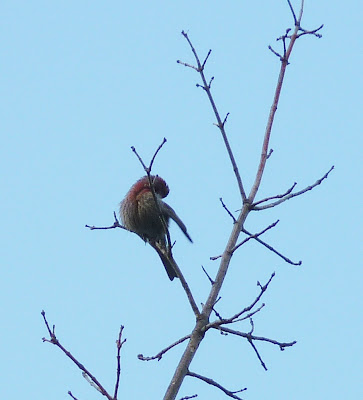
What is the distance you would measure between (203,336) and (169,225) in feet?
12.8

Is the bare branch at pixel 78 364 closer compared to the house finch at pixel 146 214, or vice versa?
the bare branch at pixel 78 364

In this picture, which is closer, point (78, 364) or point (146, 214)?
point (78, 364)

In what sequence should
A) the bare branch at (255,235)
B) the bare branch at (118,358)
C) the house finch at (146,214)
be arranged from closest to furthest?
1. the bare branch at (118,358)
2. the bare branch at (255,235)
3. the house finch at (146,214)

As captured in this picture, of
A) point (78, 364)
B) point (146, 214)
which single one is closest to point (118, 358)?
point (78, 364)

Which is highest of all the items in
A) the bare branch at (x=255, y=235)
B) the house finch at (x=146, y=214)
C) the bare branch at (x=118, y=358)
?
the house finch at (x=146, y=214)

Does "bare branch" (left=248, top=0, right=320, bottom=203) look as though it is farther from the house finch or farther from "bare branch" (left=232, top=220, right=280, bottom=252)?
the house finch

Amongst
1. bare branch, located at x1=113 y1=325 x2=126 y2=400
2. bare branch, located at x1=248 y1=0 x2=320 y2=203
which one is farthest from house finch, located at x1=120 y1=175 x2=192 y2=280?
bare branch, located at x1=113 y1=325 x2=126 y2=400

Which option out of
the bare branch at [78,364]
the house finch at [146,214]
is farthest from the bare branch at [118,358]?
the house finch at [146,214]

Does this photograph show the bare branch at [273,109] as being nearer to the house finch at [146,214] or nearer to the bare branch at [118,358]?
the bare branch at [118,358]

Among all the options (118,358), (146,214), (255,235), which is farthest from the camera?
(146,214)

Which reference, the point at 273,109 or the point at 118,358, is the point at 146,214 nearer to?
the point at 273,109

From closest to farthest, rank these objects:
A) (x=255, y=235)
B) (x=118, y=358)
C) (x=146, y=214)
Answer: (x=118, y=358) < (x=255, y=235) < (x=146, y=214)

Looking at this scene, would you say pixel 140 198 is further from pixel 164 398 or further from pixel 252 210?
pixel 164 398

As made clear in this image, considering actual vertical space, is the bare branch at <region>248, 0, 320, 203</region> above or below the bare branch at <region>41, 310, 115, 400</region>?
above
